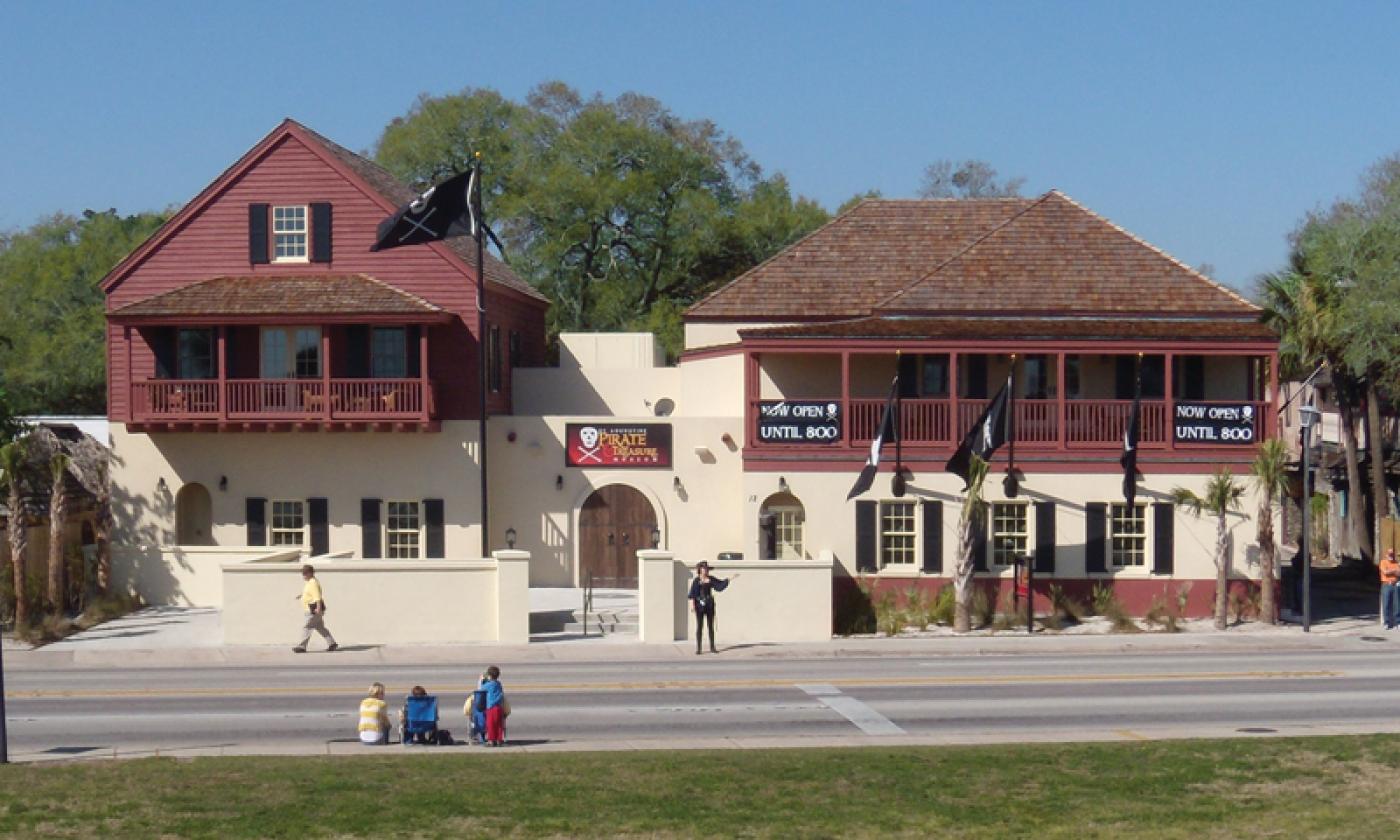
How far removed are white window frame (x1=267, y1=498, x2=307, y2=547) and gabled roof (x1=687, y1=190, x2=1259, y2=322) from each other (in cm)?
1008

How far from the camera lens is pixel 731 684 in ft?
88.4

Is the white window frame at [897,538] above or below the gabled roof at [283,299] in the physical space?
below

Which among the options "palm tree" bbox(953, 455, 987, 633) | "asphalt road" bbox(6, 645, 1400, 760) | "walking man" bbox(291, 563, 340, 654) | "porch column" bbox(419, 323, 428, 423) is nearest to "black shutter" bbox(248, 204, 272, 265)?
"porch column" bbox(419, 323, 428, 423)

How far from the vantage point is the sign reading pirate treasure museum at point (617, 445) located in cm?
3944

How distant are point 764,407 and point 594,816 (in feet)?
71.0

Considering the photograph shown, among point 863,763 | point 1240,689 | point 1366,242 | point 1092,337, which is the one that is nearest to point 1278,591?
point 1092,337

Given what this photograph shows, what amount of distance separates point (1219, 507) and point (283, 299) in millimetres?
20450

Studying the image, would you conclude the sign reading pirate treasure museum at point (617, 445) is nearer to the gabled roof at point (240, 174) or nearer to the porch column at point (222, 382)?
the gabled roof at point (240, 174)

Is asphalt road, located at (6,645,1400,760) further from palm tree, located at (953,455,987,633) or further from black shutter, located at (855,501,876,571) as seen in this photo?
black shutter, located at (855,501,876,571)

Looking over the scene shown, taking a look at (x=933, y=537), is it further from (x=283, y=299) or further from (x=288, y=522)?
(x=283, y=299)

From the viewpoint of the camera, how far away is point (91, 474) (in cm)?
4059

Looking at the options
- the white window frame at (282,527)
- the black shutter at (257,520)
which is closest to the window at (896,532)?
the white window frame at (282,527)

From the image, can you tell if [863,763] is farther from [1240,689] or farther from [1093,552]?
[1093,552]

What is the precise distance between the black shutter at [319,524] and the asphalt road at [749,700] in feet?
31.2
